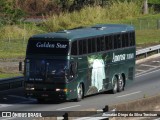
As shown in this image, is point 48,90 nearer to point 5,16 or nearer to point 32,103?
point 32,103

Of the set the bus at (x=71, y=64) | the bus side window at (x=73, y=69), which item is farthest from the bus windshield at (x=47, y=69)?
the bus side window at (x=73, y=69)

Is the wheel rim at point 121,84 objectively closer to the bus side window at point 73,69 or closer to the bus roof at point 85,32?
the bus roof at point 85,32

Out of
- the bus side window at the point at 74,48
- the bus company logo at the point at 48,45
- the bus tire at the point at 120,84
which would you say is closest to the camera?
the bus company logo at the point at 48,45

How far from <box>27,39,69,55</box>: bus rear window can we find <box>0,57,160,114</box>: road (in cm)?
228

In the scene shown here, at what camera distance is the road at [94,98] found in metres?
29.5

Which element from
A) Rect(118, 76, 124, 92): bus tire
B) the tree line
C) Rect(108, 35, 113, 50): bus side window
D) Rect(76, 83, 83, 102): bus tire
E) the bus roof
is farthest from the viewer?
the tree line

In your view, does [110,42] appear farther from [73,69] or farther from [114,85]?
[73,69]

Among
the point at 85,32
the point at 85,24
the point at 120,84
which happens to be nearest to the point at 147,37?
the point at 85,24

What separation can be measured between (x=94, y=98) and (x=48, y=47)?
4.07 metres

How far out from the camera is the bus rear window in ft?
98.3

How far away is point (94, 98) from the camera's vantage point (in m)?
32.8

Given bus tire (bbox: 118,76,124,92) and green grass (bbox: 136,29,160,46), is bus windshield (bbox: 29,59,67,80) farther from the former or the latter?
green grass (bbox: 136,29,160,46)

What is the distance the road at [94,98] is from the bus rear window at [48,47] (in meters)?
2.28

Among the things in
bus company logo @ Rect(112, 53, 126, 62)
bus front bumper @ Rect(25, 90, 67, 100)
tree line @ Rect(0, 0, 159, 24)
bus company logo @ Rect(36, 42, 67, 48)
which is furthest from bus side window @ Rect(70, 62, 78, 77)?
tree line @ Rect(0, 0, 159, 24)
